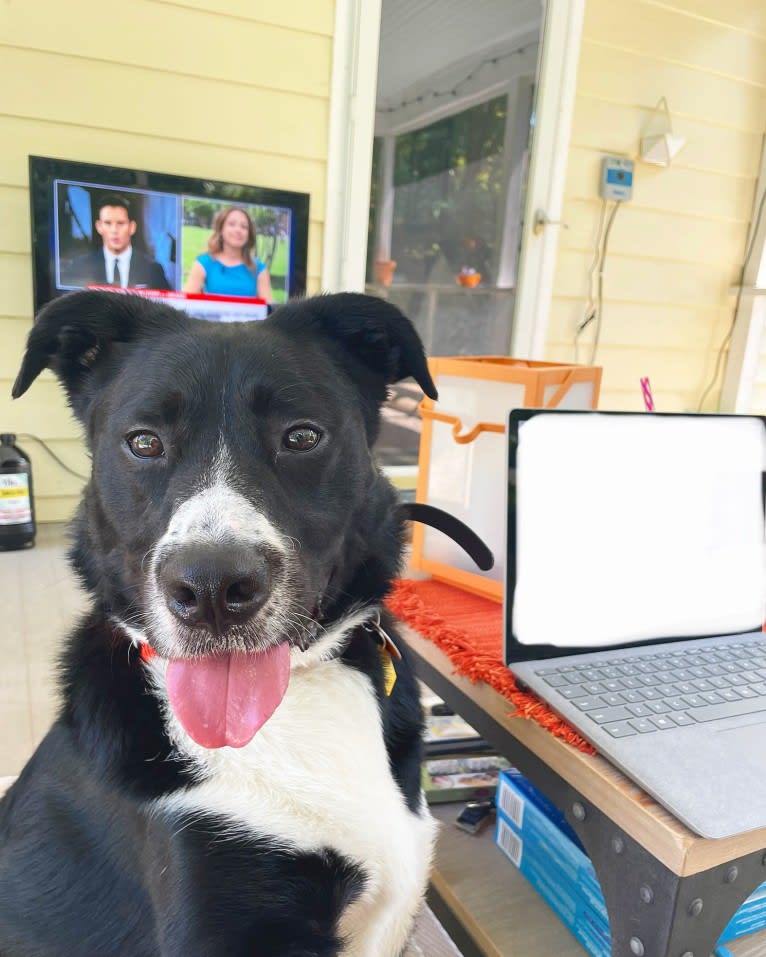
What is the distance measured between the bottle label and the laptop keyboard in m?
2.04

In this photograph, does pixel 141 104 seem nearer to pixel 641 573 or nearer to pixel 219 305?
pixel 219 305

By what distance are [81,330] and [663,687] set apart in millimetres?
787

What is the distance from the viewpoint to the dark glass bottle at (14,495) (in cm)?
227

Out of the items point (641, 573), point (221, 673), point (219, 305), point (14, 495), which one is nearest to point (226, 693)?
point (221, 673)

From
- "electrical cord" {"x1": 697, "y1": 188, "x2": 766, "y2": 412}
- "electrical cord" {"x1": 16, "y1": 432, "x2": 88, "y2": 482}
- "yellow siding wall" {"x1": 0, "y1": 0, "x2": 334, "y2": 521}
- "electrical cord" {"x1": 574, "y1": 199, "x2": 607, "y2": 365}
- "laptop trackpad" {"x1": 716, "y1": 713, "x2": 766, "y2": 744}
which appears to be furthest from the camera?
"electrical cord" {"x1": 697, "y1": 188, "x2": 766, "y2": 412}

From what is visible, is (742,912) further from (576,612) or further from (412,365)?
(412,365)

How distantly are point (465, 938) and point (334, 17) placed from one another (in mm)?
2848

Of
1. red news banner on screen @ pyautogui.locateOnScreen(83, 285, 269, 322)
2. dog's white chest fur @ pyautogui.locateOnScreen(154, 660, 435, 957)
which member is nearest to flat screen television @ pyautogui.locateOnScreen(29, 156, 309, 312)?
red news banner on screen @ pyautogui.locateOnScreen(83, 285, 269, 322)

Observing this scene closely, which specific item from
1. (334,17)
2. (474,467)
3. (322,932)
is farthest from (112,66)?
(322,932)

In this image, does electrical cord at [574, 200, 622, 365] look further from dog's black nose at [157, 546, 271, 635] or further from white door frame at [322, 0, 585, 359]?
dog's black nose at [157, 546, 271, 635]

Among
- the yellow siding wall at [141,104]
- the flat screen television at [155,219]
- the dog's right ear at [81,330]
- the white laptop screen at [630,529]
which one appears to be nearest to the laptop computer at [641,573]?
the white laptop screen at [630,529]

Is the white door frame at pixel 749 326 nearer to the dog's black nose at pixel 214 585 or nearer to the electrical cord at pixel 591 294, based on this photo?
the electrical cord at pixel 591 294

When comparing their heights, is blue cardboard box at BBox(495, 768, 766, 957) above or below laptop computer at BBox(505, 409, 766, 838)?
below

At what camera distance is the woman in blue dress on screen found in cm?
255
